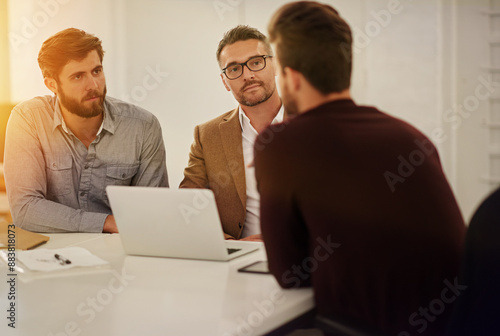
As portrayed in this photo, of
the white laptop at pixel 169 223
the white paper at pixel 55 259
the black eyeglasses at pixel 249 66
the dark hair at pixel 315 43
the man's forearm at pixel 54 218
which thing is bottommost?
the man's forearm at pixel 54 218

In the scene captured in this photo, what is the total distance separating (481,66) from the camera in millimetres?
4238

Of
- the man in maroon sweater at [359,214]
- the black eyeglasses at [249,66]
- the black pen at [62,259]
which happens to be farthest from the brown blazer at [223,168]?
the man in maroon sweater at [359,214]

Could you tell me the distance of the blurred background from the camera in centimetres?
425

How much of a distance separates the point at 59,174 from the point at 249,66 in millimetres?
978

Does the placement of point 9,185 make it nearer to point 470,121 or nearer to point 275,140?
point 275,140

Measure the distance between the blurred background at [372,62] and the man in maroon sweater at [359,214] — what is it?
3.13 metres

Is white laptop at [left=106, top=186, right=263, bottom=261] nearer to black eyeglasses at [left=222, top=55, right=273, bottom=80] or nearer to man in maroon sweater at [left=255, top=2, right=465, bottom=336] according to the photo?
man in maroon sweater at [left=255, top=2, right=465, bottom=336]

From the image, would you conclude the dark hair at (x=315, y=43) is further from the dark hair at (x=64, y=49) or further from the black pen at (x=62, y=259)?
the dark hair at (x=64, y=49)

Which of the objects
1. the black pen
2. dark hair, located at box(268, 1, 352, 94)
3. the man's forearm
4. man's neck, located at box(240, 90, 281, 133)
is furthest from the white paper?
man's neck, located at box(240, 90, 281, 133)

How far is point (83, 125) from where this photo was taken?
264cm

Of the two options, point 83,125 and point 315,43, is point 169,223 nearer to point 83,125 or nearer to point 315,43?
point 315,43

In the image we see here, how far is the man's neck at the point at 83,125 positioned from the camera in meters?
2.62

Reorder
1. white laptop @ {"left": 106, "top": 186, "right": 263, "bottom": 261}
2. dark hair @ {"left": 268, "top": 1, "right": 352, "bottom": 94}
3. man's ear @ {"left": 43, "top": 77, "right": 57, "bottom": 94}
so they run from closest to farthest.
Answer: dark hair @ {"left": 268, "top": 1, "right": 352, "bottom": 94} → white laptop @ {"left": 106, "top": 186, "right": 263, "bottom": 261} → man's ear @ {"left": 43, "top": 77, "right": 57, "bottom": 94}

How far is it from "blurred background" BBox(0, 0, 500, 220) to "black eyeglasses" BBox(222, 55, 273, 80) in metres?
1.79
